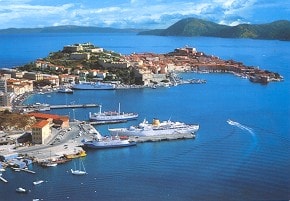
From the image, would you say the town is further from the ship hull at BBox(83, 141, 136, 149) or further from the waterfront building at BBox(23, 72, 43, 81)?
the ship hull at BBox(83, 141, 136, 149)

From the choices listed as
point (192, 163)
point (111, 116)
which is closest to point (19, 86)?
point (111, 116)

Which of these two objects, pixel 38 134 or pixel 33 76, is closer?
pixel 38 134

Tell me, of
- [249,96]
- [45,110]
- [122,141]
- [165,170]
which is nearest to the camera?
[165,170]

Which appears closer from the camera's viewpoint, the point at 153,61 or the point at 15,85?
the point at 15,85

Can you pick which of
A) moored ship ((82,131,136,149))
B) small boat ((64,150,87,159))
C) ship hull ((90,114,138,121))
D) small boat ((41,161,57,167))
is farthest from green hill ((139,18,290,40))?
small boat ((41,161,57,167))

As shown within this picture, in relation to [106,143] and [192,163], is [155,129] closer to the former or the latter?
[106,143]

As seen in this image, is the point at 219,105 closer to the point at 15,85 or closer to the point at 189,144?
the point at 189,144

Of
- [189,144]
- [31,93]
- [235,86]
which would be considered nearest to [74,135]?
[189,144]
